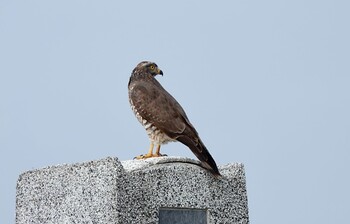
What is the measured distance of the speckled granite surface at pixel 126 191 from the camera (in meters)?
5.39

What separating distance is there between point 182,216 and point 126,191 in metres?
0.65

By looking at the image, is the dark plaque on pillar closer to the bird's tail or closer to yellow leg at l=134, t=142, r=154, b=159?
the bird's tail

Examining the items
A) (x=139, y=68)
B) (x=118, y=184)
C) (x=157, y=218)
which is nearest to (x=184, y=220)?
(x=157, y=218)

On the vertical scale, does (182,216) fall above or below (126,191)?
below

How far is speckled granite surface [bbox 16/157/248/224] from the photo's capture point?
5.39m

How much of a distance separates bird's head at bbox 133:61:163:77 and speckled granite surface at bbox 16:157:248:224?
92 centimetres

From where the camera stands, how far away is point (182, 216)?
580cm

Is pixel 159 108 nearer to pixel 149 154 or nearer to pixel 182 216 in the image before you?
pixel 149 154

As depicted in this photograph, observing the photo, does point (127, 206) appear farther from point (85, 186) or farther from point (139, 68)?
point (139, 68)

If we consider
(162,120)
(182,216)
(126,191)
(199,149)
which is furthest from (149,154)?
(126,191)

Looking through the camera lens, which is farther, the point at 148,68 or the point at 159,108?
the point at 148,68

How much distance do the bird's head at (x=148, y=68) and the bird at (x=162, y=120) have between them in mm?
141

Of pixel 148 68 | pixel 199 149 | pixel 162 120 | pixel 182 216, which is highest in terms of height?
pixel 148 68

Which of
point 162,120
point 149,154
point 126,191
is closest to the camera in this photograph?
point 126,191
